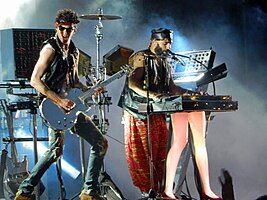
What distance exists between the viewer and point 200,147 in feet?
18.0

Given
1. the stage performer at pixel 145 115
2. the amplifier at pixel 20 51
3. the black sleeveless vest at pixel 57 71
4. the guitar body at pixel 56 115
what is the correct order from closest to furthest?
the guitar body at pixel 56 115 < the black sleeveless vest at pixel 57 71 < the stage performer at pixel 145 115 < the amplifier at pixel 20 51

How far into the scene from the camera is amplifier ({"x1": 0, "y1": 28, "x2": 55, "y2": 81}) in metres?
6.51

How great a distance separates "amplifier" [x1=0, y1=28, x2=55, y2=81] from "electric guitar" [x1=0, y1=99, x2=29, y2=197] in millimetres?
531

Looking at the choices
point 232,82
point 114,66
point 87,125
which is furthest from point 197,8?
point 87,125

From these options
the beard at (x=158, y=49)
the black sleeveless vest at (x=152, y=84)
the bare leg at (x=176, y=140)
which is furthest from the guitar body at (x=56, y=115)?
the beard at (x=158, y=49)

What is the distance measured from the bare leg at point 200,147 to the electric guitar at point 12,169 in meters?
2.36

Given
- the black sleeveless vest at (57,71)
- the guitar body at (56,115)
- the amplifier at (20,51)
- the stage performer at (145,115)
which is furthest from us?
the amplifier at (20,51)

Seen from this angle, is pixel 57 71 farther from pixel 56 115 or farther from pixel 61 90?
pixel 56 115

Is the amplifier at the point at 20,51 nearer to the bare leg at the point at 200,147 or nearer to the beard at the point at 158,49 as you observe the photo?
the beard at the point at 158,49

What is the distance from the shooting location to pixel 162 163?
6184 mm

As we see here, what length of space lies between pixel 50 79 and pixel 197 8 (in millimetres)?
3694

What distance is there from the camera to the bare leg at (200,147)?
5.45 meters

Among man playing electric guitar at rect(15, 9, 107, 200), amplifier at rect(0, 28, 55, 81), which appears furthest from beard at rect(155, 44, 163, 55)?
amplifier at rect(0, 28, 55, 81)

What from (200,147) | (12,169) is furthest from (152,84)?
(12,169)
